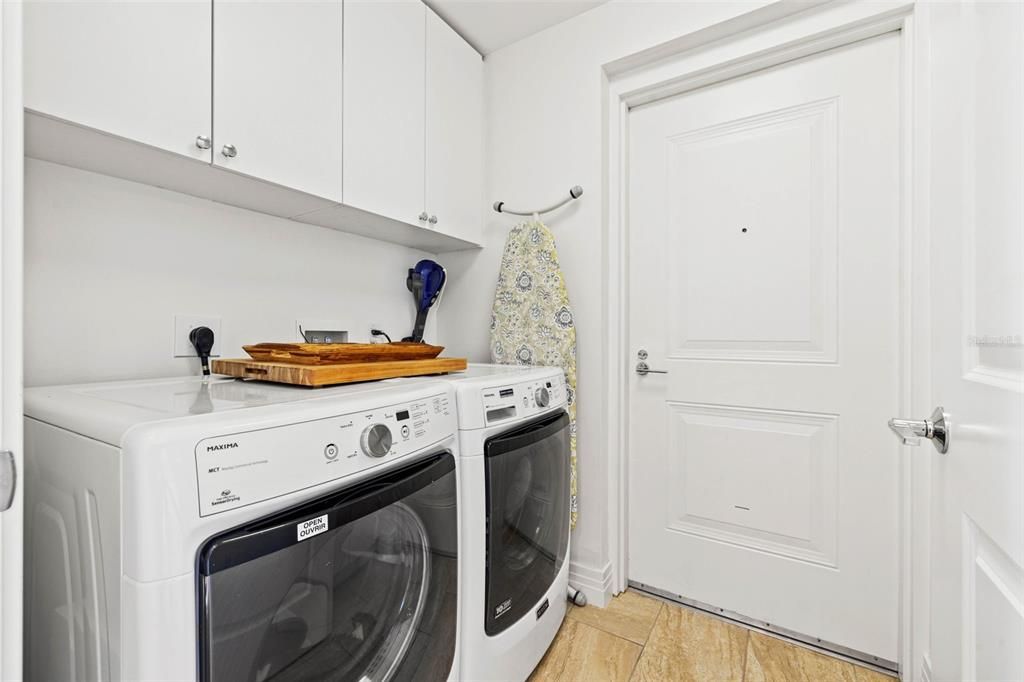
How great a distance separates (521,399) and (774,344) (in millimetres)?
950

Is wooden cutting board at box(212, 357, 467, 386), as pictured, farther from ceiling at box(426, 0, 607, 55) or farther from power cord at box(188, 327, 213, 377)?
ceiling at box(426, 0, 607, 55)

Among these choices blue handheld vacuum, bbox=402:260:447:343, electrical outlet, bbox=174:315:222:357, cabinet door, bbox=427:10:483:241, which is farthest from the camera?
blue handheld vacuum, bbox=402:260:447:343

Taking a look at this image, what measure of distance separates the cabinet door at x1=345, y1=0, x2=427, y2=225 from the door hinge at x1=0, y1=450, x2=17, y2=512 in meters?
1.00

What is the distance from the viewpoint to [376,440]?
0.81m

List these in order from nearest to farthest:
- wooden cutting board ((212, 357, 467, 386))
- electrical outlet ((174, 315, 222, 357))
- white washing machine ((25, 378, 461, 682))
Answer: white washing machine ((25, 378, 461, 682))
wooden cutting board ((212, 357, 467, 386))
electrical outlet ((174, 315, 222, 357))

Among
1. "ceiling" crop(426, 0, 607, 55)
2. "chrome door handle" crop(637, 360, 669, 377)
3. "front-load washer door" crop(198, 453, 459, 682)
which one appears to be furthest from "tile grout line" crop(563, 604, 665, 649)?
"ceiling" crop(426, 0, 607, 55)

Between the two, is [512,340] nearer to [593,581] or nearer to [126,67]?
[593,581]

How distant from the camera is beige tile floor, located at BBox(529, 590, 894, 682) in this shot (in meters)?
1.34

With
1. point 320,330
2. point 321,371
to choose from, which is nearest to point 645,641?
point 321,371

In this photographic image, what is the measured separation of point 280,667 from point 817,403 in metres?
1.61

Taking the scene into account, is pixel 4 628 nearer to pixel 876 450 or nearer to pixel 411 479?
pixel 411 479

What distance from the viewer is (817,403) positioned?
4.92 feet

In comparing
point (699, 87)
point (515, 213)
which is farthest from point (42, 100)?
point (699, 87)

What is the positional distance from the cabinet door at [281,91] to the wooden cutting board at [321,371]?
0.48m
